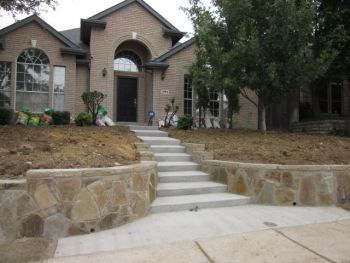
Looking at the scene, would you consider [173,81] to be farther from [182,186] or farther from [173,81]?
[182,186]

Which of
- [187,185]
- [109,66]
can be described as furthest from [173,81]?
[187,185]

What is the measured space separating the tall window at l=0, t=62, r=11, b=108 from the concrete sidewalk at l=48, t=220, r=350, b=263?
36.2ft

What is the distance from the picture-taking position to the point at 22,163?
560 cm

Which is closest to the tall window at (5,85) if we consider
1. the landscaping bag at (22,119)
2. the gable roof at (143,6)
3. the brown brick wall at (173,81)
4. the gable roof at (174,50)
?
the landscaping bag at (22,119)

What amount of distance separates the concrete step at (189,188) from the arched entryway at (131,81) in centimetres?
867

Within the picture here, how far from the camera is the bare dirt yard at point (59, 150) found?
5637 millimetres

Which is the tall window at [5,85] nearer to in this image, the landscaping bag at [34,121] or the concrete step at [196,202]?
the landscaping bag at [34,121]

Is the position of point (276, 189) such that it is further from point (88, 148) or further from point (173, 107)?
point (173, 107)

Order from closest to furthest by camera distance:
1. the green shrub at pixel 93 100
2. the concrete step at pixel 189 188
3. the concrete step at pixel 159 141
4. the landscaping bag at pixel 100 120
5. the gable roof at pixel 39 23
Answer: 1. the concrete step at pixel 189 188
2. the concrete step at pixel 159 141
3. the landscaping bag at pixel 100 120
4. the green shrub at pixel 93 100
5. the gable roof at pixel 39 23

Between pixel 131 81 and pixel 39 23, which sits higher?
pixel 39 23

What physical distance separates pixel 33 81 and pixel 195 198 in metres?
9.98

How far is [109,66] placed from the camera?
14711 millimetres

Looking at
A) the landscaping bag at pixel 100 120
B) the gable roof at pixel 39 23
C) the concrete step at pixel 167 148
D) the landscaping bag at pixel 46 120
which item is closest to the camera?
the concrete step at pixel 167 148

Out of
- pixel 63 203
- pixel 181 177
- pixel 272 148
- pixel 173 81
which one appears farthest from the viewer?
pixel 173 81
